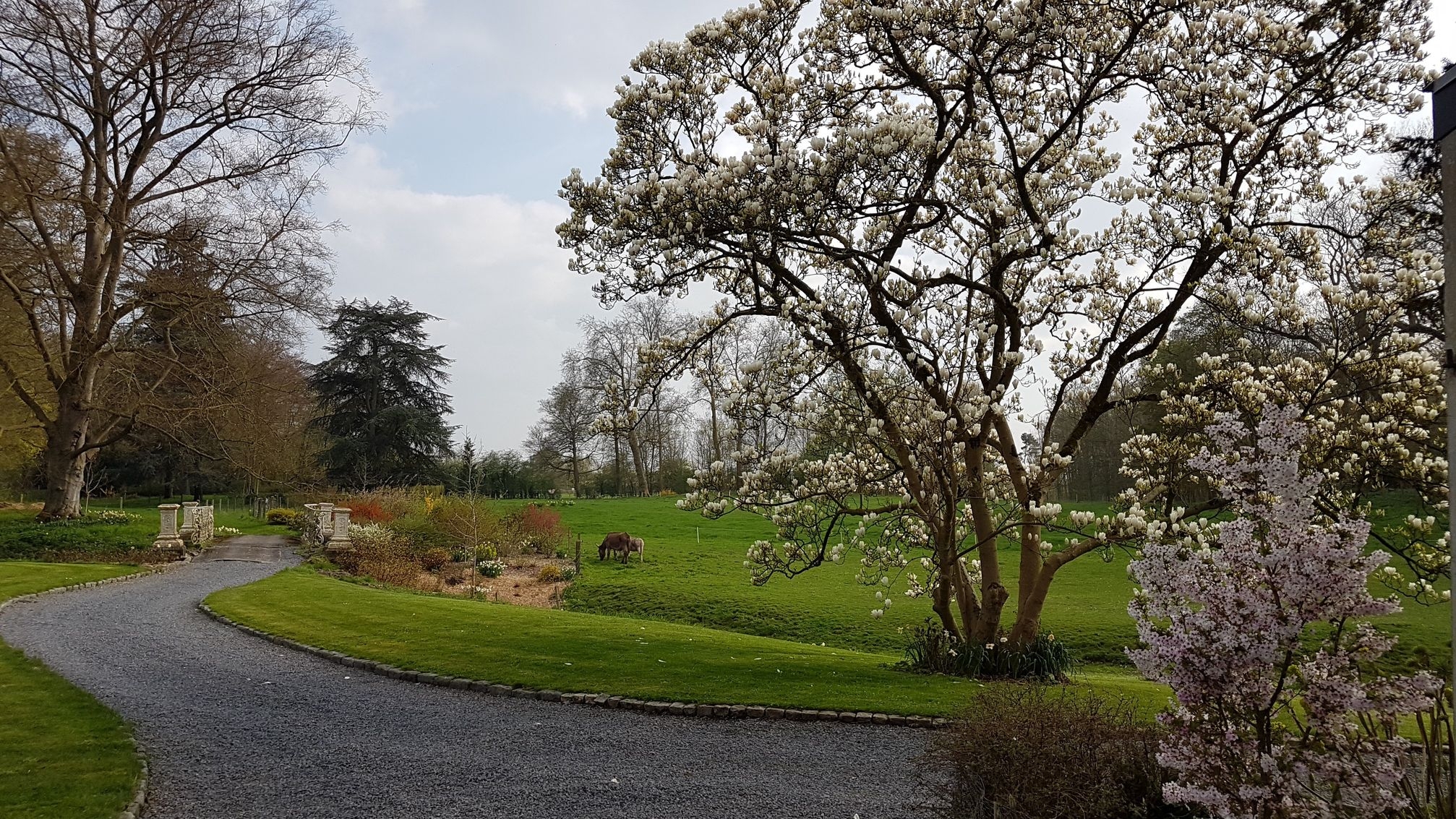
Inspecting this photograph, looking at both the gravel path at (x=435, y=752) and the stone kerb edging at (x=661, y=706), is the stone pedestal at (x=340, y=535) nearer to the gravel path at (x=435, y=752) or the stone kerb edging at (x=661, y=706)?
the gravel path at (x=435, y=752)

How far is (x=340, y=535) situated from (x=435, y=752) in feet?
54.6

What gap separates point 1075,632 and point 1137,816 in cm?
1136

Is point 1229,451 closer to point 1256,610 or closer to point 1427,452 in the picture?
point 1256,610

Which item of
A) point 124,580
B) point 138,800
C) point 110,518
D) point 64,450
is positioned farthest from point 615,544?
point 138,800

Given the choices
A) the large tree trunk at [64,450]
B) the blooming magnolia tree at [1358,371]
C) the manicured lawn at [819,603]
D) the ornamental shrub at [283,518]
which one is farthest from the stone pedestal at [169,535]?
the blooming magnolia tree at [1358,371]

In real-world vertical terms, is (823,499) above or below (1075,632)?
above

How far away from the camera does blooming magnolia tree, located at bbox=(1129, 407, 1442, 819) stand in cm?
304

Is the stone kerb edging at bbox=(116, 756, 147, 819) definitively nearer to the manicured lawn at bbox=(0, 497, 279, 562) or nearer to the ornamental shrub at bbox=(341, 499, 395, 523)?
the manicured lawn at bbox=(0, 497, 279, 562)

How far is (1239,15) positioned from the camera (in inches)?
336

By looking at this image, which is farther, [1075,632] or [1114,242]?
[1075,632]

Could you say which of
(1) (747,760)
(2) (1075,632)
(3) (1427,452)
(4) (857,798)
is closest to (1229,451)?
(4) (857,798)

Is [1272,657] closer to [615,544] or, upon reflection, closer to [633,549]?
[615,544]

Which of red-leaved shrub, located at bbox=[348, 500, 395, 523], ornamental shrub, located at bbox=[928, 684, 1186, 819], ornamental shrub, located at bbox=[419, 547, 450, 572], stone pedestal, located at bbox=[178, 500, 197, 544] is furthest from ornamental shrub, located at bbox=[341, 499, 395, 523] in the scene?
ornamental shrub, located at bbox=[928, 684, 1186, 819]

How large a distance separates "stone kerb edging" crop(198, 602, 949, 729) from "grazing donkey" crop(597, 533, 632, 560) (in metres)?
13.3
